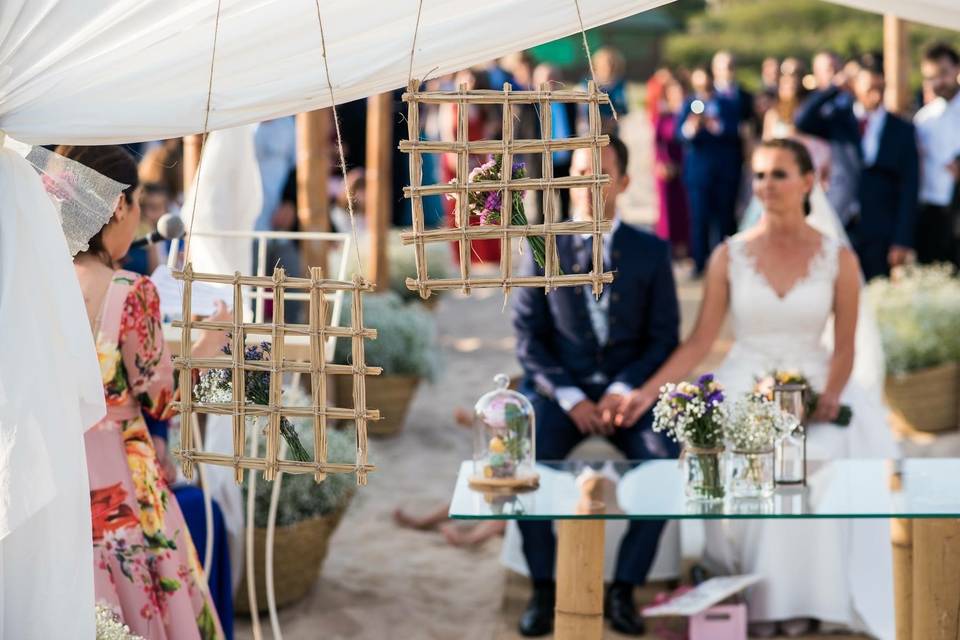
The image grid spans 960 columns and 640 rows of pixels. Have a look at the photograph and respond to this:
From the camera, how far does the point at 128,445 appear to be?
10.9 feet

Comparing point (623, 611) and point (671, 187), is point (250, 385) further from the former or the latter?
point (671, 187)

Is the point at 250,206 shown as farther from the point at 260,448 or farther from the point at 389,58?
the point at 389,58

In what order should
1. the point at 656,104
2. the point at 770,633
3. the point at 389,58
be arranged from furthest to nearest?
the point at 656,104 < the point at 770,633 < the point at 389,58

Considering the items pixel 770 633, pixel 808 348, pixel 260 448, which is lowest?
pixel 770 633

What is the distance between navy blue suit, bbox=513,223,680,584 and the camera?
4.63 m

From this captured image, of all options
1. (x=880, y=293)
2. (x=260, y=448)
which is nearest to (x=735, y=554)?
(x=260, y=448)

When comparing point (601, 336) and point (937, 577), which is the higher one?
point (601, 336)

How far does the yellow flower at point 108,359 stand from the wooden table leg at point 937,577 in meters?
1.99

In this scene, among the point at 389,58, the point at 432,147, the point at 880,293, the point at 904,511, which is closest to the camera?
the point at 432,147

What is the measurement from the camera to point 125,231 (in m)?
3.25

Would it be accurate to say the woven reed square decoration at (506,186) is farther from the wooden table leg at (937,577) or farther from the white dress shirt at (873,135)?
the white dress shirt at (873,135)

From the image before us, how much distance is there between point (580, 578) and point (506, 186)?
1129 millimetres

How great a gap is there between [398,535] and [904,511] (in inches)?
109

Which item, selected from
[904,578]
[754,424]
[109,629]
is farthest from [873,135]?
[109,629]
